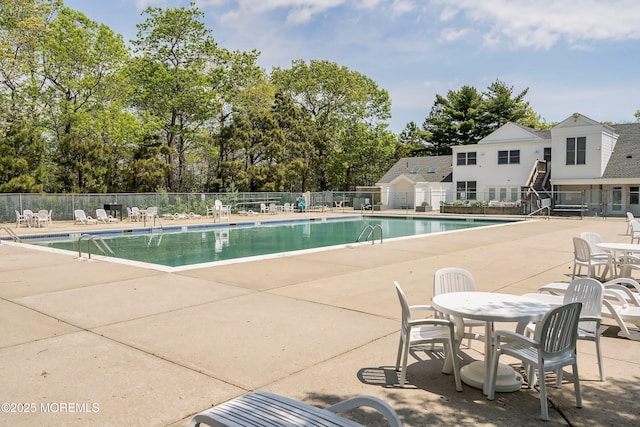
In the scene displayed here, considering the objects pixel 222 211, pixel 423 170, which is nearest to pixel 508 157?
pixel 423 170

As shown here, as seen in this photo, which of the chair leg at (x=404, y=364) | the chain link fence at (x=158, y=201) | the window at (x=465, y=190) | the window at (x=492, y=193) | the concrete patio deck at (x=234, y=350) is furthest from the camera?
the window at (x=465, y=190)

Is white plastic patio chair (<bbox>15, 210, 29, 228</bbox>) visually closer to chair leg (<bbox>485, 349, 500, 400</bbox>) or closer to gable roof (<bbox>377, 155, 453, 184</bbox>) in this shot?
chair leg (<bbox>485, 349, 500, 400</bbox>)

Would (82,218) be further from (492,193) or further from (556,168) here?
(556,168)

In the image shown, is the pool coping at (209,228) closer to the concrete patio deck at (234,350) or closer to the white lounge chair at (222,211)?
the concrete patio deck at (234,350)

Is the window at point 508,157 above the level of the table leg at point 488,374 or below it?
above

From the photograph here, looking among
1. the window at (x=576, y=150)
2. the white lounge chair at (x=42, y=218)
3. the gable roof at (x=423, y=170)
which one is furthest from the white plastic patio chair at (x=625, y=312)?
the gable roof at (x=423, y=170)

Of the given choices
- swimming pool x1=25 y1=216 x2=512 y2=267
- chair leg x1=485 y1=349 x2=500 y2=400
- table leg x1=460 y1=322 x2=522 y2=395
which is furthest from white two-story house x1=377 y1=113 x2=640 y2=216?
chair leg x1=485 y1=349 x2=500 y2=400

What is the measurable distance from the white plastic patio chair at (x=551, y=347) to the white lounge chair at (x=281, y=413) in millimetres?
1658

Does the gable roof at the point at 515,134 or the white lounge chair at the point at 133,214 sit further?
the gable roof at the point at 515,134

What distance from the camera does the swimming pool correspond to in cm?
1448

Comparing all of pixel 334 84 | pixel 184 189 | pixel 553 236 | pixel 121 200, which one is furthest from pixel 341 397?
pixel 334 84

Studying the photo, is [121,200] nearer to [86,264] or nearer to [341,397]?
[86,264]

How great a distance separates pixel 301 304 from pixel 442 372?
2.87 metres

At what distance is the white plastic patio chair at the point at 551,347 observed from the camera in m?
3.51
